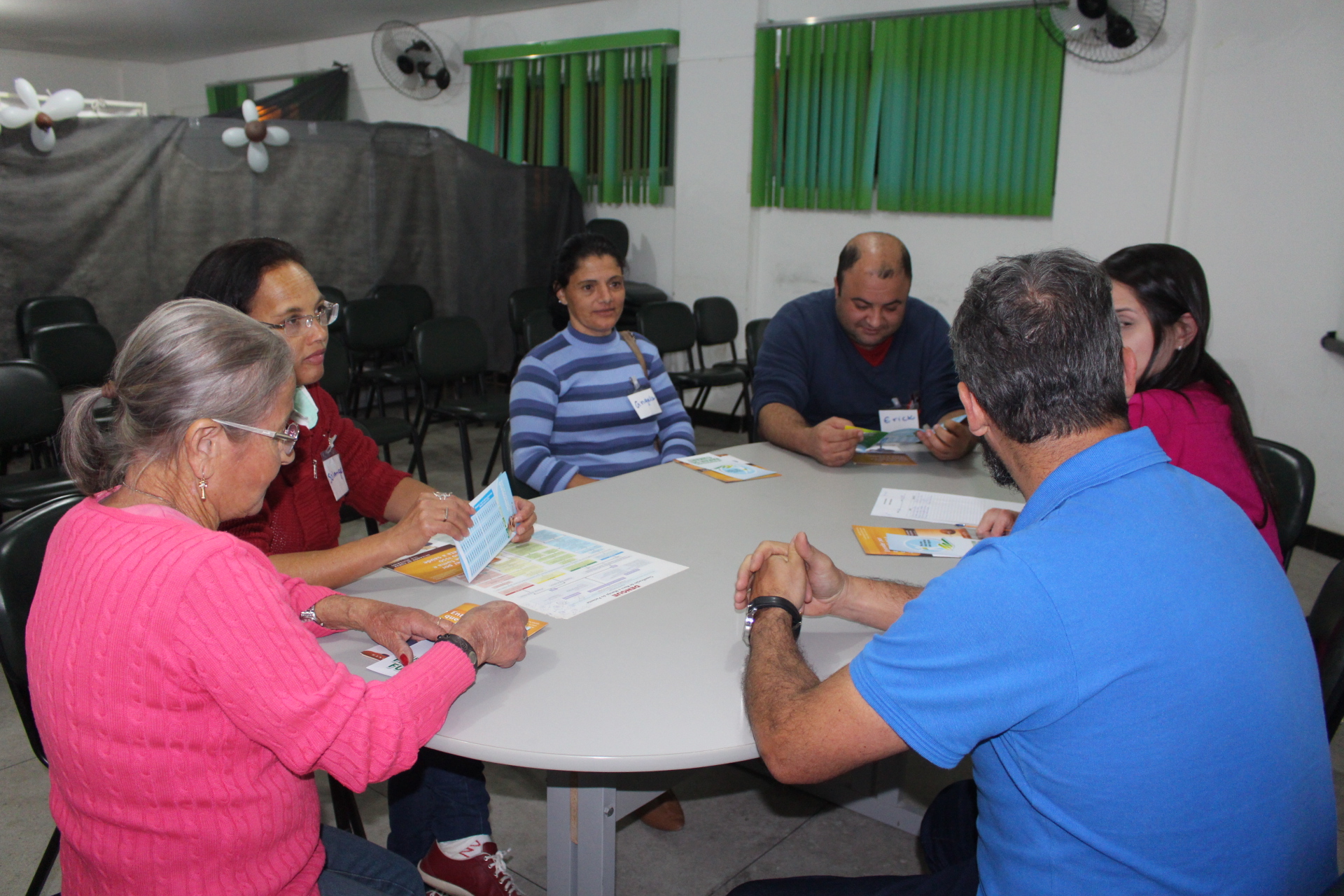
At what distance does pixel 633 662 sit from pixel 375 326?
5.04 m

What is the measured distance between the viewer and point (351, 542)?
1849 millimetres

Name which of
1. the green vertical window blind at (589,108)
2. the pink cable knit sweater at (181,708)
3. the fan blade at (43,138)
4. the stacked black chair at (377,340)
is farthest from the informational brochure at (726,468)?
the green vertical window blind at (589,108)

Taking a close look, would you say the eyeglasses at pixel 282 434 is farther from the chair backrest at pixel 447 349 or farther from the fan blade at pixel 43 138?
the fan blade at pixel 43 138

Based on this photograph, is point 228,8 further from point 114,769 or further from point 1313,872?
point 1313,872

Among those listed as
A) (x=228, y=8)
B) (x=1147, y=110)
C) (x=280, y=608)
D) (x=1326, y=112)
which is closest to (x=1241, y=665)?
(x=280, y=608)

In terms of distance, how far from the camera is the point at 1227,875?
0.98 meters

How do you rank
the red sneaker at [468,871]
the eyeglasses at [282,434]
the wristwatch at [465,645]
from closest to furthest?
the eyeglasses at [282,434] → the wristwatch at [465,645] → the red sneaker at [468,871]

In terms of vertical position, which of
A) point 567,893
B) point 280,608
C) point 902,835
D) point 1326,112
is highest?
point 1326,112

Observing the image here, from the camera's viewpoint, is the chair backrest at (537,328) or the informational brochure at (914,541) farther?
the chair backrest at (537,328)

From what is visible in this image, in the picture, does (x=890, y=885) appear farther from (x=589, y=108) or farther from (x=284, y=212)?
(x=589, y=108)

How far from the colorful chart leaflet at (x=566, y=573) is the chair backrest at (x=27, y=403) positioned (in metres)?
2.80

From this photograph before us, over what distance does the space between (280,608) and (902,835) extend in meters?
1.82

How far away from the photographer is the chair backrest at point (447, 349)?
5.02 meters

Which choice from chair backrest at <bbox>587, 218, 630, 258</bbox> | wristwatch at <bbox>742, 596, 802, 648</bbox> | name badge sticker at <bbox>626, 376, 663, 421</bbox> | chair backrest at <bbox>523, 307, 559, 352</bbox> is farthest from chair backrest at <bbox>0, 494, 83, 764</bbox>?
chair backrest at <bbox>587, 218, 630, 258</bbox>
